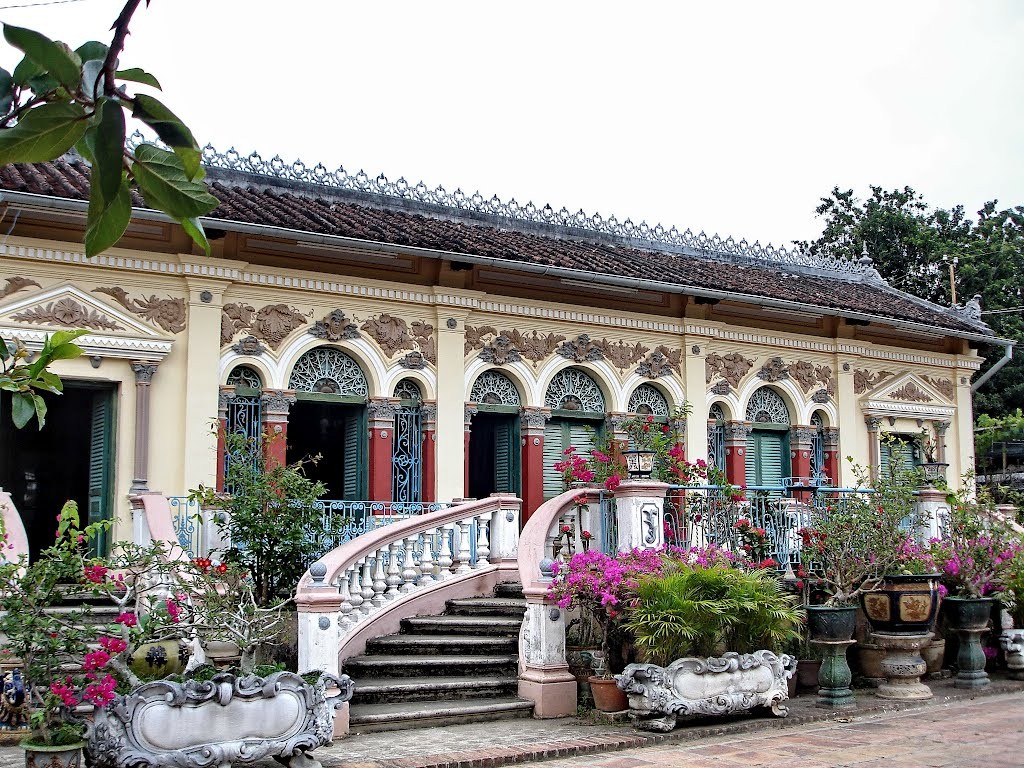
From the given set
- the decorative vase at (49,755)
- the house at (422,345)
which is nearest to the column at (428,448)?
the house at (422,345)

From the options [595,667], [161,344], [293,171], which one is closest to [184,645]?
[595,667]

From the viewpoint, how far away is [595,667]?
9.08 meters

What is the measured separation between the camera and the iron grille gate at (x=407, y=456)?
42.6ft

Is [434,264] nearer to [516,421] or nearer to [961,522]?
[516,421]

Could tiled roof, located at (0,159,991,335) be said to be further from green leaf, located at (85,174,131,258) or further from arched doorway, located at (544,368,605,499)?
green leaf, located at (85,174,131,258)

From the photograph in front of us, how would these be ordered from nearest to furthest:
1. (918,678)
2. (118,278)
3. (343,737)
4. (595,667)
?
(343,737)
(595,667)
(918,678)
(118,278)

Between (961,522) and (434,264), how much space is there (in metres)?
6.48

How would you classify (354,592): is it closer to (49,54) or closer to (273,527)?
(273,527)

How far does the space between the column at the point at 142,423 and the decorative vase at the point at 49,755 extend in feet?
16.2

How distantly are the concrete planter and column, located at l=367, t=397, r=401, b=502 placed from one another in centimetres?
545

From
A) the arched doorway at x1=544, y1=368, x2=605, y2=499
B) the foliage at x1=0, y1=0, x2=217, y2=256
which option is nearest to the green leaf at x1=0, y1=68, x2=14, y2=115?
the foliage at x1=0, y1=0, x2=217, y2=256

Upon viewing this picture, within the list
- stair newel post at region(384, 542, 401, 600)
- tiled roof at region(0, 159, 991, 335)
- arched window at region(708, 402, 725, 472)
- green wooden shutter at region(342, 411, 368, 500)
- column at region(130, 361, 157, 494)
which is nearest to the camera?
stair newel post at region(384, 542, 401, 600)

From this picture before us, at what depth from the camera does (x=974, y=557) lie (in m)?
11.3

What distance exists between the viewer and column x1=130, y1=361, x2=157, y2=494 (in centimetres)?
1123
